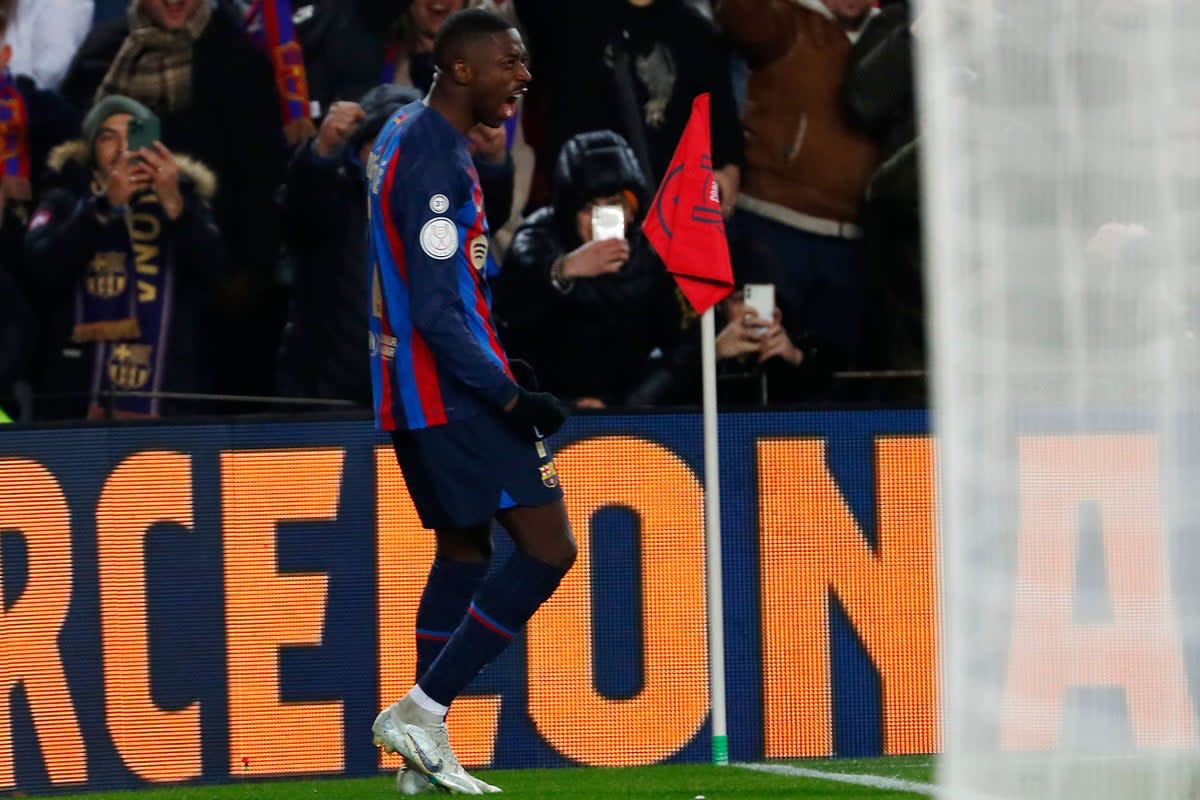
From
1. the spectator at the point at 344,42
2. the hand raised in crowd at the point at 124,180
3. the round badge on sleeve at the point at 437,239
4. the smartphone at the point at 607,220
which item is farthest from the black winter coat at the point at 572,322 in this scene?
the round badge on sleeve at the point at 437,239

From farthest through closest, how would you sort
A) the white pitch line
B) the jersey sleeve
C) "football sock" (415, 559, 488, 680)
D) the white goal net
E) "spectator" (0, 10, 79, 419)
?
"spectator" (0, 10, 79, 419) < "football sock" (415, 559, 488, 680) < the white pitch line < the jersey sleeve < the white goal net

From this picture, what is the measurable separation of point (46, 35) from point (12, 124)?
1.19 ft

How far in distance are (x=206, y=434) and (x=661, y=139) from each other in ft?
7.76

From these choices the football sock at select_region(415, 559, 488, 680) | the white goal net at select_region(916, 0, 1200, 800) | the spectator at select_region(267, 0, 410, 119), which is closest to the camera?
the white goal net at select_region(916, 0, 1200, 800)

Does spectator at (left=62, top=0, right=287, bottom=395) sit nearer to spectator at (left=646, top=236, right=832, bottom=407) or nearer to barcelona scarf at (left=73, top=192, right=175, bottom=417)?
barcelona scarf at (left=73, top=192, right=175, bottom=417)

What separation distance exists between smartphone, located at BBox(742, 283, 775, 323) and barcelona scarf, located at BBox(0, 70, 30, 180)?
2818 millimetres

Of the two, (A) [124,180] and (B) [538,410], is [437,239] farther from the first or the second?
(A) [124,180]

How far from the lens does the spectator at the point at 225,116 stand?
7.94m

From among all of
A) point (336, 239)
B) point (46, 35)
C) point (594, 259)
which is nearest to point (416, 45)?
point (336, 239)

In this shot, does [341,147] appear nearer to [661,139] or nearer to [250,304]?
[250,304]

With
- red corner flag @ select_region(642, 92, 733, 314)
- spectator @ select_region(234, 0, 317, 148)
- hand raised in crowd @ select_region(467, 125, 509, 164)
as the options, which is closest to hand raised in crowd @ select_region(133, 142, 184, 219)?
spectator @ select_region(234, 0, 317, 148)

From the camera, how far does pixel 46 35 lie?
7.95 meters

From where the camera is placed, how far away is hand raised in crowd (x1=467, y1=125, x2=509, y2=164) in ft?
25.5

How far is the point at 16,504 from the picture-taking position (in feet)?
22.2
